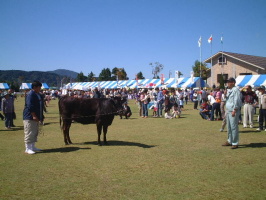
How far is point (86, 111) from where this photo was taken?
883cm

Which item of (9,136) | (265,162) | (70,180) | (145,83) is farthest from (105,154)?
(145,83)

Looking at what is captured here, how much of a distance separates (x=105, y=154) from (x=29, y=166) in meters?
2.24

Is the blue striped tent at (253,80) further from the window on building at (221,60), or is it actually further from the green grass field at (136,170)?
the green grass field at (136,170)

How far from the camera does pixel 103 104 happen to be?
8.89 metres

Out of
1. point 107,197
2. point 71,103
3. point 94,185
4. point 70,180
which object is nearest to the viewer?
point 107,197

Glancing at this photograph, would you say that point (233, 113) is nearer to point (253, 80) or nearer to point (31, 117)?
point (31, 117)

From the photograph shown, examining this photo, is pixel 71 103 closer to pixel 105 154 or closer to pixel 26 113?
pixel 26 113

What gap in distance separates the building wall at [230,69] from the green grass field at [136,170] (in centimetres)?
4023

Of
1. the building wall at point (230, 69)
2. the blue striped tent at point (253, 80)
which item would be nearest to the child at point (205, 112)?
the blue striped tent at point (253, 80)

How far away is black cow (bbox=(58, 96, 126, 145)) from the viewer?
8688mm

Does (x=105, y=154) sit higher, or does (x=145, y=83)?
(x=145, y=83)

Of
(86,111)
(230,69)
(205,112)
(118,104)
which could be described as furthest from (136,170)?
(230,69)

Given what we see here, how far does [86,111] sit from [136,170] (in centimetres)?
389

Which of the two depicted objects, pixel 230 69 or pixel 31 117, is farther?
pixel 230 69
